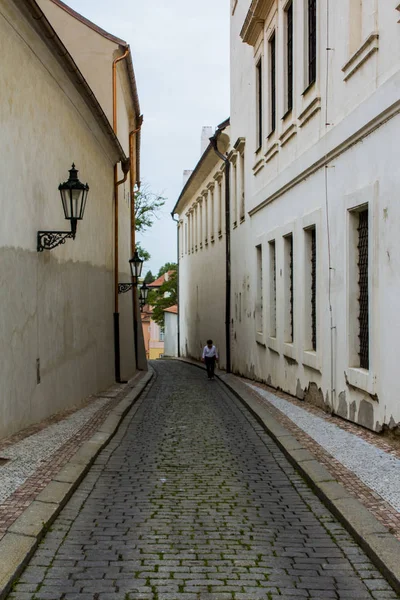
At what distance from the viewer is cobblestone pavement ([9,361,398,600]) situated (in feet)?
15.1

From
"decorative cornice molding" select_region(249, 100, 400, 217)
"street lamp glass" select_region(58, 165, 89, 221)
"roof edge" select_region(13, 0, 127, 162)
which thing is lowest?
"street lamp glass" select_region(58, 165, 89, 221)

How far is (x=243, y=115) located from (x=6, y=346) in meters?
14.8

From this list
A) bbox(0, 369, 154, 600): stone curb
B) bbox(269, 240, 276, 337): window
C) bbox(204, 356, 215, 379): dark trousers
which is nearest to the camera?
bbox(0, 369, 154, 600): stone curb

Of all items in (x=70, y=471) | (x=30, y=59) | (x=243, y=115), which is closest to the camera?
(x=70, y=471)

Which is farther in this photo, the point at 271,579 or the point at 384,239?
the point at 384,239

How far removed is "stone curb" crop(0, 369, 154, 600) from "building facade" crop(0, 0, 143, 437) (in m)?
1.11

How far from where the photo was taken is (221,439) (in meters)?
10.1

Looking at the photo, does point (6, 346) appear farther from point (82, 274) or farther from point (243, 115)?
point (243, 115)

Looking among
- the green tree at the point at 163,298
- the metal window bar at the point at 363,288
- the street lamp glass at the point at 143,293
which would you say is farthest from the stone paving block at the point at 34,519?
the green tree at the point at 163,298

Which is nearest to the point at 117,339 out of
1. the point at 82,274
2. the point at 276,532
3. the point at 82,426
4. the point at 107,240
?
the point at 107,240

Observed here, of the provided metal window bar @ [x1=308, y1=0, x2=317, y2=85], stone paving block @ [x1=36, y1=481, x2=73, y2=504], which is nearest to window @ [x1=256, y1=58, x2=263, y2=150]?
metal window bar @ [x1=308, y1=0, x2=317, y2=85]

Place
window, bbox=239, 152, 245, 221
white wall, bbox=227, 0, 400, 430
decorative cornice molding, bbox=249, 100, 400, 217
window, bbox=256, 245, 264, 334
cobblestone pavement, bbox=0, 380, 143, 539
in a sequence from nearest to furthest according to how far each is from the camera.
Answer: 1. cobblestone pavement, bbox=0, 380, 143, 539
2. decorative cornice molding, bbox=249, 100, 400, 217
3. white wall, bbox=227, 0, 400, 430
4. window, bbox=256, 245, 264, 334
5. window, bbox=239, 152, 245, 221

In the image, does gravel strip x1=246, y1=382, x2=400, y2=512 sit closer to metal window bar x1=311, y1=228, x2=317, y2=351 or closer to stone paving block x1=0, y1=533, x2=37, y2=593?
metal window bar x1=311, y1=228, x2=317, y2=351

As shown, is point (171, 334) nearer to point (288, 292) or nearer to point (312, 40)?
point (288, 292)
